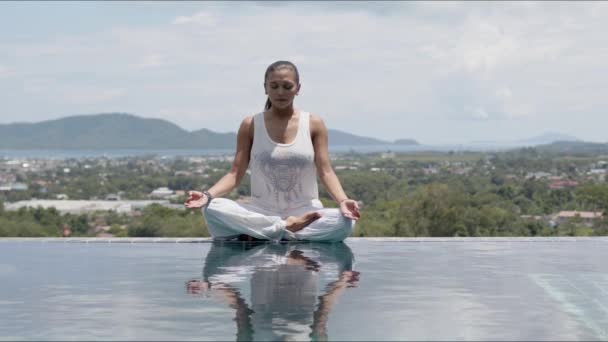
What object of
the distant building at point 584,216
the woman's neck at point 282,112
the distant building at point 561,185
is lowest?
the distant building at point 584,216

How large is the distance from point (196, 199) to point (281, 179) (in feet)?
1.66

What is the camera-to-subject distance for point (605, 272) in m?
4.30

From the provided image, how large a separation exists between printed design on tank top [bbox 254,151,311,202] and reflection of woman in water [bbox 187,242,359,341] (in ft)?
1.00

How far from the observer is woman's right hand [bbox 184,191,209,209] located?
16.0 feet

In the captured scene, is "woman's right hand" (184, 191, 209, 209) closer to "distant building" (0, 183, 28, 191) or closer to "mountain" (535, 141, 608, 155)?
"distant building" (0, 183, 28, 191)

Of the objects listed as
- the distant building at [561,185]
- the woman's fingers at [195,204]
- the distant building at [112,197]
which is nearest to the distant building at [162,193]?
the distant building at [112,197]

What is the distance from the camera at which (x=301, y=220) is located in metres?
5.11

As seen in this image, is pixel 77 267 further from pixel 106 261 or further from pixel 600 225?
pixel 600 225

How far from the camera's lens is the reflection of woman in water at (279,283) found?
114 inches

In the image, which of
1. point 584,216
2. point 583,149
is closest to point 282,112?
point 584,216

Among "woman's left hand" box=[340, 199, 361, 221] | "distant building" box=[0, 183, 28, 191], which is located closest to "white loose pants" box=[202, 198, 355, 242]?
"woman's left hand" box=[340, 199, 361, 221]

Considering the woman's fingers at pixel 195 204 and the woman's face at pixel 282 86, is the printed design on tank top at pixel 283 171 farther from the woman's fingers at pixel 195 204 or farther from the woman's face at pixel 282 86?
the woman's fingers at pixel 195 204

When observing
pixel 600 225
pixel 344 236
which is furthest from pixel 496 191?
pixel 344 236

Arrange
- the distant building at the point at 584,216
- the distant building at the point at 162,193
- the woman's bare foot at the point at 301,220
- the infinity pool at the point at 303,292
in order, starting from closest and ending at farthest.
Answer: the infinity pool at the point at 303,292
the woman's bare foot at the point at 301,220
the distant building at the point at 584,216
the distant building at the point at 162,193
